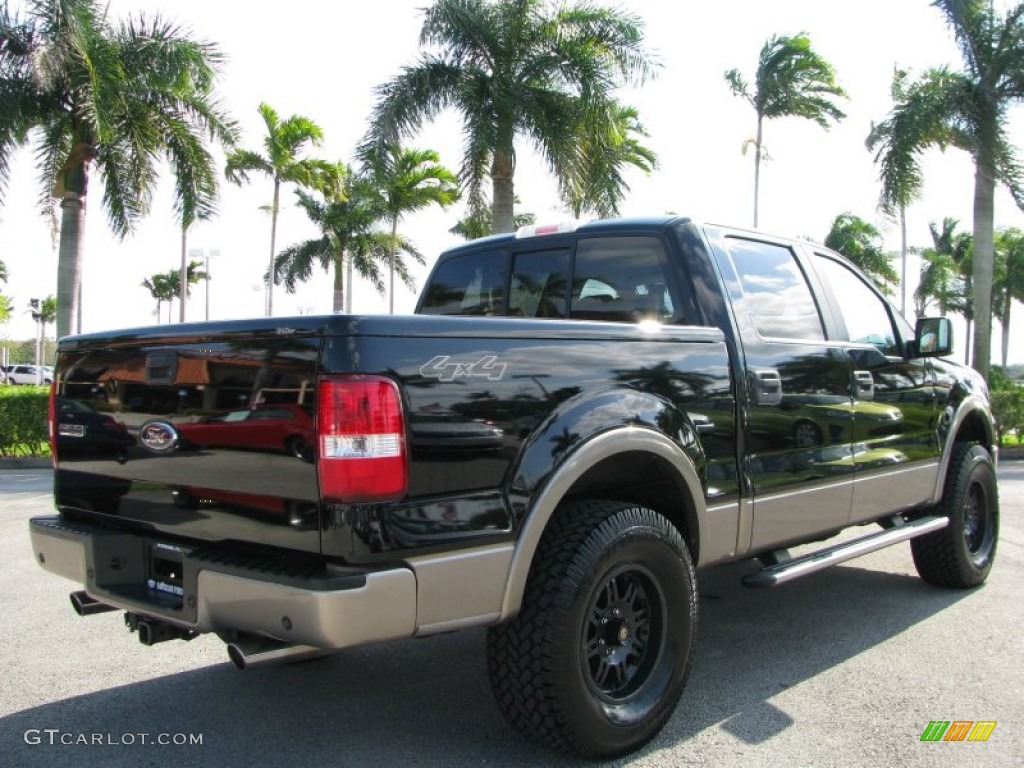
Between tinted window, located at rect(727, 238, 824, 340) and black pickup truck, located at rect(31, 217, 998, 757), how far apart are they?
0.02 metres

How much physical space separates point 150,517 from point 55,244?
17.6 metres

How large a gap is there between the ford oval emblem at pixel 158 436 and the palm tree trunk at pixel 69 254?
15.7m

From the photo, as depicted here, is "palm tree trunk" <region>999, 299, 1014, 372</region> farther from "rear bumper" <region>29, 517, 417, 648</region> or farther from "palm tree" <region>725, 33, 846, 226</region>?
"rear bumper" <region>29, 517, 417, 648</region>

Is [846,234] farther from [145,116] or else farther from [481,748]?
[481,748]

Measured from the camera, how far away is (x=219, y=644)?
14.0ft

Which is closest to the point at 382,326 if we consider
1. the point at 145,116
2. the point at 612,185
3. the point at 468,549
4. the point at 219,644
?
the point at 468,549

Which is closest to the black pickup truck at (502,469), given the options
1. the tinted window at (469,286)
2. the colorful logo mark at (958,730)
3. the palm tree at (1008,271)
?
the tinted window at (469,286)

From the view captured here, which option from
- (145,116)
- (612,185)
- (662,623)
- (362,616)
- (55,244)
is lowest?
(662,623)

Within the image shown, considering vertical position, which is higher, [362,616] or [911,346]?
[911,346]

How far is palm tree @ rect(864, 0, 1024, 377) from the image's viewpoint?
17547mm

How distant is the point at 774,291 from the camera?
162 inches

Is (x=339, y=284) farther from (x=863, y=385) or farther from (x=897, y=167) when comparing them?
(x=863, y=385)

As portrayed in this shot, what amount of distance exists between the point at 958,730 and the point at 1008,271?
54.3 m

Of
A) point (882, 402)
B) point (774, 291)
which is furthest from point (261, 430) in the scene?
point (882, 402)
